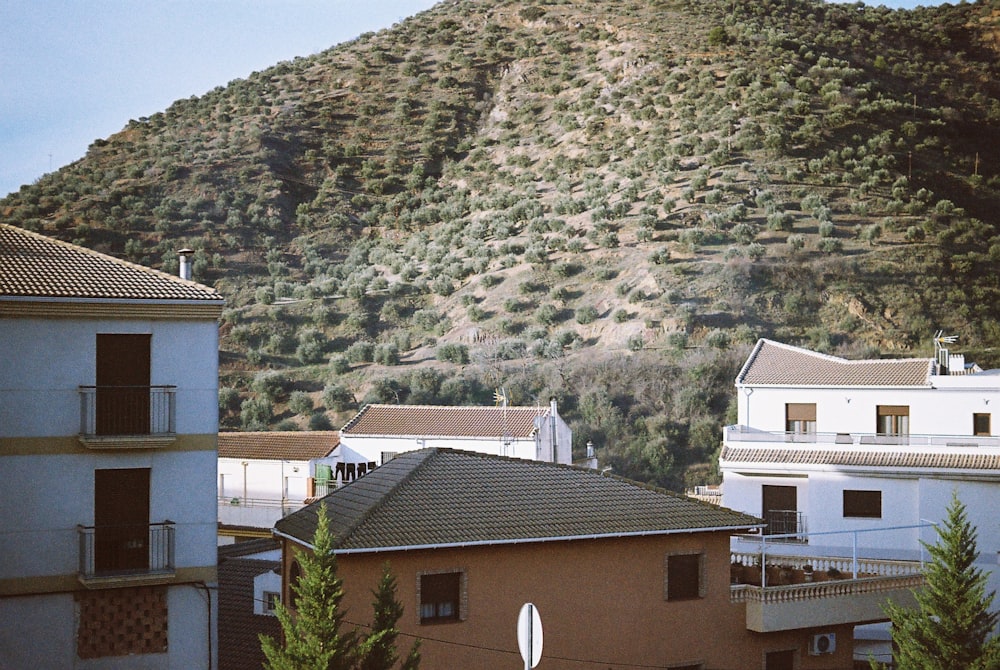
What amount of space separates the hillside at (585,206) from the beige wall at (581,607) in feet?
118

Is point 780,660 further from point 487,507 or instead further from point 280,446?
point 280,446

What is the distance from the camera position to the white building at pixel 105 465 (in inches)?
648

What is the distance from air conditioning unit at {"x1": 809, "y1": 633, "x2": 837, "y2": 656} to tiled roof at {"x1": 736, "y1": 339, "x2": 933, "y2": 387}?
13.0m

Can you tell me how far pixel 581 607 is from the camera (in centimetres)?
1800

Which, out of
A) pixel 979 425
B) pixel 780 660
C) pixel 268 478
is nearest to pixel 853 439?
pixel 979 425

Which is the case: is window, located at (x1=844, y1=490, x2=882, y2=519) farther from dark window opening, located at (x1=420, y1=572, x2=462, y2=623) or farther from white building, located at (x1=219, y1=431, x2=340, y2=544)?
white building, located at (x1=219, y1=431, x2=340, y2=544)

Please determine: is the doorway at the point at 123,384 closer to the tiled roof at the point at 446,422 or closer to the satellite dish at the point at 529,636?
the satellite dish at the point at 529,636

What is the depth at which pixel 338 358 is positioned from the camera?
2891 inches

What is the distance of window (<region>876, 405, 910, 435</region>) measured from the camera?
31.6 meters

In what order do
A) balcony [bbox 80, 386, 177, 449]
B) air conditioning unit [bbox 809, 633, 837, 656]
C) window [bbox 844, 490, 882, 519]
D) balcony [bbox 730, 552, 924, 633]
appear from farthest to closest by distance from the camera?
window [bbox 844, 490, 882, 519] → air conditioning unit [bbox 809, 633, 837, 656] → balcony [bbox 730, 552, 924, 633] → balcony [bbox 80, 386, 177, 449]

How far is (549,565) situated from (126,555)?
6762 mm

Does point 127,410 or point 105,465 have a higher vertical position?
point 127,410

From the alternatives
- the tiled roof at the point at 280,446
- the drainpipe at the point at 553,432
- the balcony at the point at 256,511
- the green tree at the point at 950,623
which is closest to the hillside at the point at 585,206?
the drainpipe at the point at 553,432

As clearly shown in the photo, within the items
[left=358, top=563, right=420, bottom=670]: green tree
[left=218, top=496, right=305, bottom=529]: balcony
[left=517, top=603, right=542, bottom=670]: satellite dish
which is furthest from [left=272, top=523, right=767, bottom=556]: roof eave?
[left=218, top=496, right=305, bottom=529]: balcony
